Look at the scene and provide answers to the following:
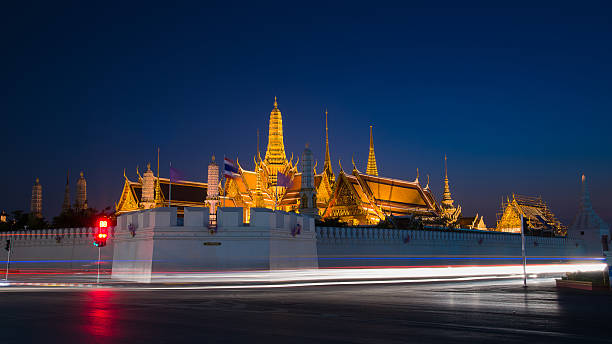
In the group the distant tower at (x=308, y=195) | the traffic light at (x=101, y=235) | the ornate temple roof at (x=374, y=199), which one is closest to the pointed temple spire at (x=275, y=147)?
the ornate temple roof at (x=374, y=199)

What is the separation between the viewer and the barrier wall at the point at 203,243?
2462 centimetres

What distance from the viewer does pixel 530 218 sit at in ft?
263

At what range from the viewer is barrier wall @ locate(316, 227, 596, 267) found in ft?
128

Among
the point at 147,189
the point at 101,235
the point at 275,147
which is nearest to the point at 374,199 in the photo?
the point at 275,147

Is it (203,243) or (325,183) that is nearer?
(203,243)

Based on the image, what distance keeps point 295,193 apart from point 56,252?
31.3 metres

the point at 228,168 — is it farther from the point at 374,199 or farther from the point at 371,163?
the point at 371,163

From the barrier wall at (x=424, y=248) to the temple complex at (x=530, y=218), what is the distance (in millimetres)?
13951

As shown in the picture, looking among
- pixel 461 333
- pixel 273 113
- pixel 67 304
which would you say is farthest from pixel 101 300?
pixel 273 113

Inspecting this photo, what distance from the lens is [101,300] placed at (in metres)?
14.9

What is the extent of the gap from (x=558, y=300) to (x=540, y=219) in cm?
7475

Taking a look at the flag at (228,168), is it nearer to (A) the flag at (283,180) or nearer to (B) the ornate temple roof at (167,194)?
(A) the flag at (283,180)

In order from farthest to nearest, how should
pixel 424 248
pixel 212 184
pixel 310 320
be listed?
pixel 212 184, pixel 424 248, pixel 310 320

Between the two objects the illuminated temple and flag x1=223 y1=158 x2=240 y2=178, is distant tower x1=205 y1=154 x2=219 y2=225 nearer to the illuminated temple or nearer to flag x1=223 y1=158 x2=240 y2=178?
the illuminated temple
